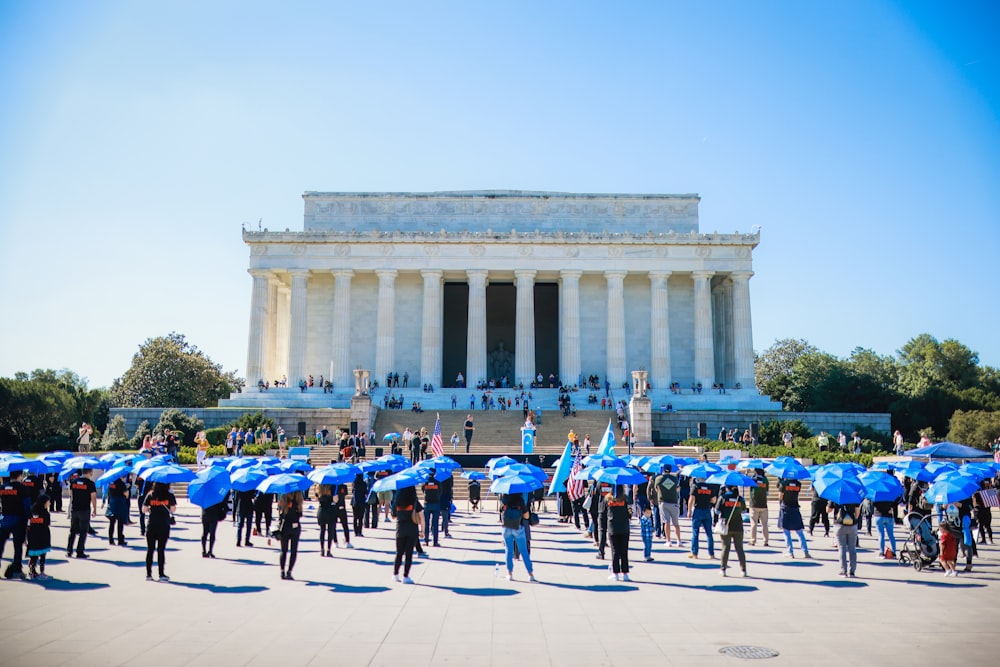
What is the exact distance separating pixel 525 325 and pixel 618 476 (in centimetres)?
4483

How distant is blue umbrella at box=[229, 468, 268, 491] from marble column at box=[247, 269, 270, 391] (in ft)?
138

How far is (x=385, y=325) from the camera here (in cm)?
6044

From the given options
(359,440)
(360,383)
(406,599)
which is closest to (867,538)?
(406,599)

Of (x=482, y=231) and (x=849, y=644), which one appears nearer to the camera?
(x=849, y=644)

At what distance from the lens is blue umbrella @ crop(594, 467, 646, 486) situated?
15.4 meters

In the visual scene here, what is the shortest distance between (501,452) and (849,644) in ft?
98.4

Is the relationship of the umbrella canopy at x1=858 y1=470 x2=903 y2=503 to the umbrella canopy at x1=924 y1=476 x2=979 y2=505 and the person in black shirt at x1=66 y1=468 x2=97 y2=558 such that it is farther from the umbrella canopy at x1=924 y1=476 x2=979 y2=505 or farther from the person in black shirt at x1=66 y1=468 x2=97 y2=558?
the person in black shirt at x1=66 y1=468 x2=97 y2=558

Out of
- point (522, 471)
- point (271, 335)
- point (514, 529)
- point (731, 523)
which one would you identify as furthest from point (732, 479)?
point (271, 335)

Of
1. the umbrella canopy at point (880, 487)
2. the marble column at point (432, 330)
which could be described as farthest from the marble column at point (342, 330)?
the umbrella canopy at point (880, 487)

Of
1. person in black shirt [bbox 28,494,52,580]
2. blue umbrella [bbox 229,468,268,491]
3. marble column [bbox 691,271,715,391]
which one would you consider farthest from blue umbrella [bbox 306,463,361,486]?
marble column [bbox 691,271,715,391]

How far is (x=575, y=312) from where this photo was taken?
198 ft

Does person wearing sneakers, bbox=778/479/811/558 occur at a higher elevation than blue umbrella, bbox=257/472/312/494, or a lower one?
lower

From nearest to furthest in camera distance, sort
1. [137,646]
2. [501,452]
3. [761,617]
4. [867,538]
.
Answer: [137,646]
[761,617]
[867,538]
[501,452]

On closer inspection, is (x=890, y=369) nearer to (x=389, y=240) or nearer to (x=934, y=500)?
(x=389, y=240)
